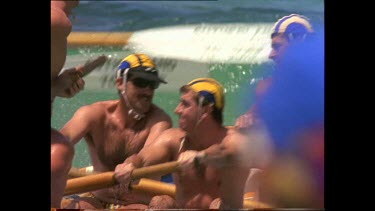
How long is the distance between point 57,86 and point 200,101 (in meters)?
0.55

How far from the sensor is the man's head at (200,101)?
747cm

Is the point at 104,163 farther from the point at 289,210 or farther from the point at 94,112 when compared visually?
the point at 289,210

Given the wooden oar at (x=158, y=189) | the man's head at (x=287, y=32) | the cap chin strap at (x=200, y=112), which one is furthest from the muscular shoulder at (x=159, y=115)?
the man's head at (x=287, y=32)

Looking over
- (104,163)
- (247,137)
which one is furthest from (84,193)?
(247,137)

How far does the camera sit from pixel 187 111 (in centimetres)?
748

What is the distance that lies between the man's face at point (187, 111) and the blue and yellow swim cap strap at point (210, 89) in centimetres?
3

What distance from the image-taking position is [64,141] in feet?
24.6

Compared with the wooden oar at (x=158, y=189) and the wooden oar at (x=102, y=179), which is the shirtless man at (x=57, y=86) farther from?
the wooden oar at (x=158, y=189)

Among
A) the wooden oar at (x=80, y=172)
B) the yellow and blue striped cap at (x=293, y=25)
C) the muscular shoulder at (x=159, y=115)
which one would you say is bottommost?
the wooden oar at (x=80, y=172)

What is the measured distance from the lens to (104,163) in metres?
7.51

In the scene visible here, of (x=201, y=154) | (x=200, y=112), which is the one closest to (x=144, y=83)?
(x=200, y=112)
